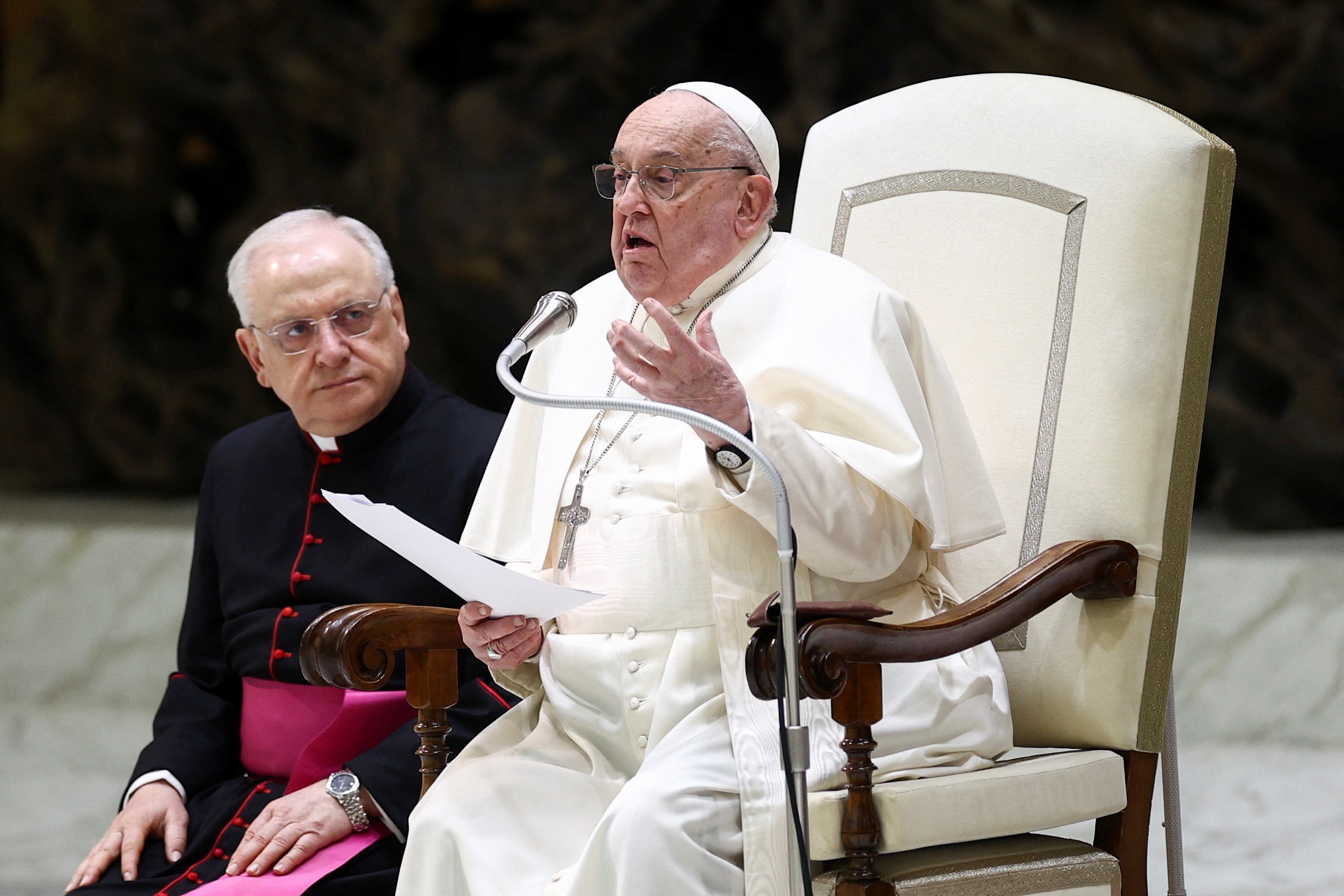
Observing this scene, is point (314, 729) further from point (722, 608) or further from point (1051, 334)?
point (1051, 334)

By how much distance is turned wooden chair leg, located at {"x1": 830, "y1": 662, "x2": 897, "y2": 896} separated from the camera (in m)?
2.31

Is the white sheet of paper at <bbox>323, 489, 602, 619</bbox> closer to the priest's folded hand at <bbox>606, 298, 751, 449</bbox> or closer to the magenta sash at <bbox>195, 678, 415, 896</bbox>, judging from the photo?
the priest's folded hand at <bbox>606, 298, 751, 449</bbox>

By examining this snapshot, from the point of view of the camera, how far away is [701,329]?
2.31 meters

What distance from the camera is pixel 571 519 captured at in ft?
9.22

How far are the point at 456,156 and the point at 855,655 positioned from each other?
4.97 m

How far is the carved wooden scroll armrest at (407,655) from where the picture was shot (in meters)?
2.66

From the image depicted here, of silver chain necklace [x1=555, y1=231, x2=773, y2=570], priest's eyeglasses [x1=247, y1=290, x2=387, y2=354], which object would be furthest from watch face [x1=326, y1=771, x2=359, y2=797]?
priest's eyeglasses [x1=247, y1=290, x2=387, y2=354]

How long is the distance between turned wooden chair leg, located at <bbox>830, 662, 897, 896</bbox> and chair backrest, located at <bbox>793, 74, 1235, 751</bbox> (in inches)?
25.8

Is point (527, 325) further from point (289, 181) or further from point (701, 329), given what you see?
point (289, 181)

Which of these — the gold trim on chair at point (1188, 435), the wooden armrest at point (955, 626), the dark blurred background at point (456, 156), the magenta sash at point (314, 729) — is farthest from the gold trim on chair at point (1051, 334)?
the dark blurred background at point (456, 156)

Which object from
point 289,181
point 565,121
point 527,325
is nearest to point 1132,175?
point 527,325

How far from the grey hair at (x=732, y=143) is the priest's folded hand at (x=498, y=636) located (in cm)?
89

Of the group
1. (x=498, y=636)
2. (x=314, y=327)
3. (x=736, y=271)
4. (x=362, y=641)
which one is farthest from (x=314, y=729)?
(x=736, y=271)

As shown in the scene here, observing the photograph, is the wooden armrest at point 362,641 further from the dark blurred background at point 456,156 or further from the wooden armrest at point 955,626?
the dark blurred background at point 456,156
